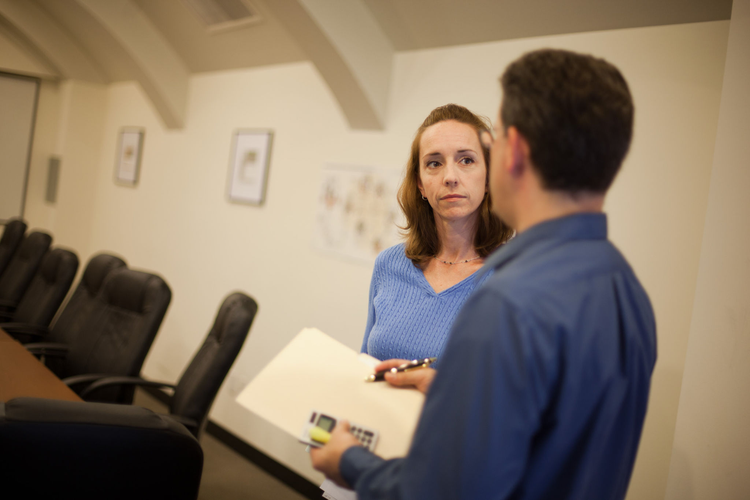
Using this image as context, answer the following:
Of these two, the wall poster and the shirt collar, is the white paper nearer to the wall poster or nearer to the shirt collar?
the shirt collar

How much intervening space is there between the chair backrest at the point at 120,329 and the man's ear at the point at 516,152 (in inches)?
86.4

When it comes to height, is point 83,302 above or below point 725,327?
below

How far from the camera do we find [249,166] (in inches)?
155

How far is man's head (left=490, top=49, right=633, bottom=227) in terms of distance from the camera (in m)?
0.72

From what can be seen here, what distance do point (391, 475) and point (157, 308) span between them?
81.6 inches

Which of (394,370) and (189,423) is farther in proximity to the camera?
(189,423)

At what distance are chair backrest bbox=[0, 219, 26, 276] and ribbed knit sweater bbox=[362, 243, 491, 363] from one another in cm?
381

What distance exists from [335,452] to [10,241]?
443 centimetres

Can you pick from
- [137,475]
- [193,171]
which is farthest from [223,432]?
[137,475]

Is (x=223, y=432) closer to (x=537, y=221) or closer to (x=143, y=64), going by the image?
(x=143, y=64)

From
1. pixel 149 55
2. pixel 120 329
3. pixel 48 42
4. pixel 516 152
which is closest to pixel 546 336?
pixel 516 152

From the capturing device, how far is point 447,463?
27.0 inches

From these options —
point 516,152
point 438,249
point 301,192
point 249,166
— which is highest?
point 249,166

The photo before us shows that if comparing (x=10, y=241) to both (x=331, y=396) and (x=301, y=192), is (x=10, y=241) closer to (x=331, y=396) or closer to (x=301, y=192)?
(x=301, y=192)
